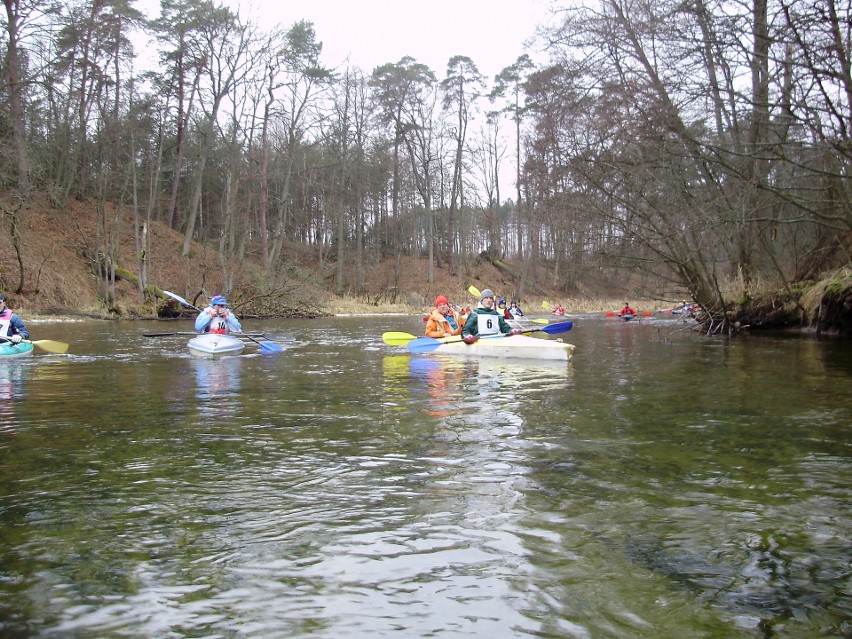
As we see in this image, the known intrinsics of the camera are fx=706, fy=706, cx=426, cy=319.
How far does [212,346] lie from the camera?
42.6ft

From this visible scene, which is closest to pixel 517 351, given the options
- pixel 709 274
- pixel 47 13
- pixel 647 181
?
pixel 647 181

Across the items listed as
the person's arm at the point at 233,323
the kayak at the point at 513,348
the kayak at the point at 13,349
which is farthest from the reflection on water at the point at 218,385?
the kayak at the point at 513,348

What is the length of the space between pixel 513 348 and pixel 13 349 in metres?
8.75

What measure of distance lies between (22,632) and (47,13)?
1001 inches

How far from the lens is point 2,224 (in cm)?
2603

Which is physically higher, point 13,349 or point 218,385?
point 13,349

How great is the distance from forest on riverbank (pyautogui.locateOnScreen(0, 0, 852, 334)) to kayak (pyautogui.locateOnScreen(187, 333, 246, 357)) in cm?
700

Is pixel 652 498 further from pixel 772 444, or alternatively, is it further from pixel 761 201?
pixel 761 201

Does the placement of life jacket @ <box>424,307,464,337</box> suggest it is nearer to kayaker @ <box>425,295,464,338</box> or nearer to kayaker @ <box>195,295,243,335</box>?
kayaker @ <box>425,295,464,338</box>

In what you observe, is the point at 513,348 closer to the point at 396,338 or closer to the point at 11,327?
the point at 396,338

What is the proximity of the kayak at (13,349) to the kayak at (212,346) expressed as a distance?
2793mm

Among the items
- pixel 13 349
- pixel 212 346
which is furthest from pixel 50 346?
pixel 212 346

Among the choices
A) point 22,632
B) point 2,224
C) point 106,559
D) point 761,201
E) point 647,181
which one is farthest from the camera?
point 2,224

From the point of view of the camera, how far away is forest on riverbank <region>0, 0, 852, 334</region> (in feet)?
32.6
